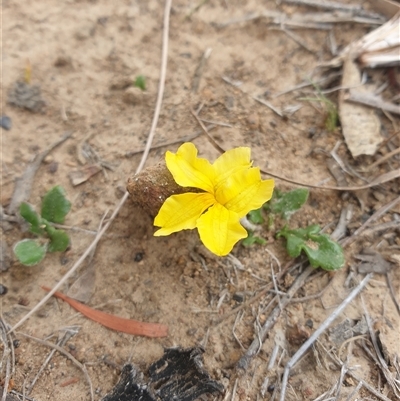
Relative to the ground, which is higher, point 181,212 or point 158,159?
point 181,212

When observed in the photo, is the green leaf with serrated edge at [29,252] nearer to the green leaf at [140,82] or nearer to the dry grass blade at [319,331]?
the green leaf at [140,82]

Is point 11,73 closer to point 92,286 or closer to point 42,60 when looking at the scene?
point 42,60

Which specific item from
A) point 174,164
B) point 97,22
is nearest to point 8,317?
point 174,164

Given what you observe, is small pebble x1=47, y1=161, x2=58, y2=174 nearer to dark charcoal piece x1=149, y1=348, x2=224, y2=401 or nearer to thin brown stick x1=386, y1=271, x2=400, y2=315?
dark charcoal piece x1=149, y1=348, x2=224, y2=401

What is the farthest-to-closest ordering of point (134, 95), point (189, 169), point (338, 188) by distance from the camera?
point (134, 95)
point (338, 188)
point (189, 169)

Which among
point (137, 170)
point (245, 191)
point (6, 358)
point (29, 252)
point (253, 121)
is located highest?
point (245, 191)

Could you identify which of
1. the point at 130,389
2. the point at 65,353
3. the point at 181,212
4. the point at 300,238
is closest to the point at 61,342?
the point at 65,353

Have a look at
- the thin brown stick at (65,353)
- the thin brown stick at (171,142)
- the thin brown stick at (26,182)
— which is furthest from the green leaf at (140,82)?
the thin brown stick at (65,353)

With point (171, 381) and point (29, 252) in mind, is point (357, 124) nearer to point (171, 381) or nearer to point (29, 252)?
point (171, 381)
